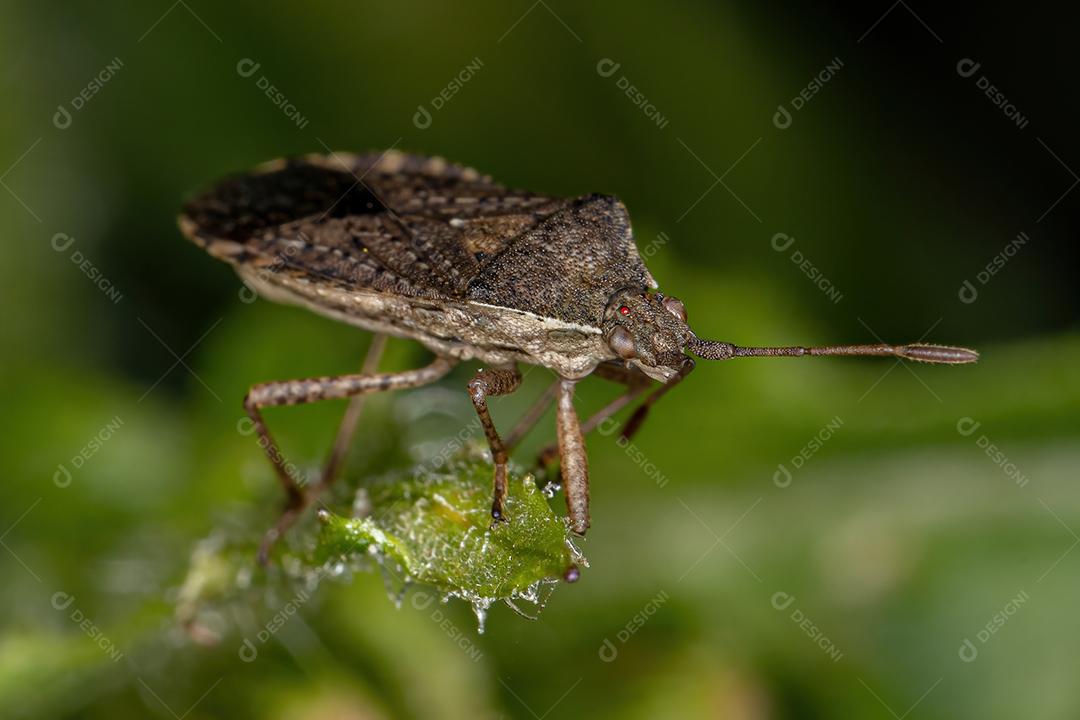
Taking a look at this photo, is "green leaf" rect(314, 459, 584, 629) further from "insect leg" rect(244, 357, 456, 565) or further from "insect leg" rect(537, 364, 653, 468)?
"insect leg" rect(537, 364, 653, 468)

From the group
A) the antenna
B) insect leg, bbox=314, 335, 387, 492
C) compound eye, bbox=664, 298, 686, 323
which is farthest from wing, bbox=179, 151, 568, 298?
the antenna

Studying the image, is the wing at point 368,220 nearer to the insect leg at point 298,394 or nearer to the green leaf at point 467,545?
the insect leg at point 298,394

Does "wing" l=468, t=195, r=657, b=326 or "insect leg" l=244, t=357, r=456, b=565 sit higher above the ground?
"wing" l=468, t=195, r=657, b=326

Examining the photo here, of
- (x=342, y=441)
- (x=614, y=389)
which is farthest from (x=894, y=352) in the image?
(x=342, y=441)

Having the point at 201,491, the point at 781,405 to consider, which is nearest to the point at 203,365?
the point at 201,491

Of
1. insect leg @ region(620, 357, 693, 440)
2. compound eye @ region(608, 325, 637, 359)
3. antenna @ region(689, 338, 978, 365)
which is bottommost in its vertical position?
insect leg @ region(620, 357, 693, 440)

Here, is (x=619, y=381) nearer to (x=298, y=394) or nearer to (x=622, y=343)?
(x=622, y=343)

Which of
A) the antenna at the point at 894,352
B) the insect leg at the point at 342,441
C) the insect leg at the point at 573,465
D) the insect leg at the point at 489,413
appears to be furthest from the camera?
the insect leg at the point at 342,441

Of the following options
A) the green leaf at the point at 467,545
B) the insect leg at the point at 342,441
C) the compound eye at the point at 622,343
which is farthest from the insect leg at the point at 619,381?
the green leaf at the point at 467,545
